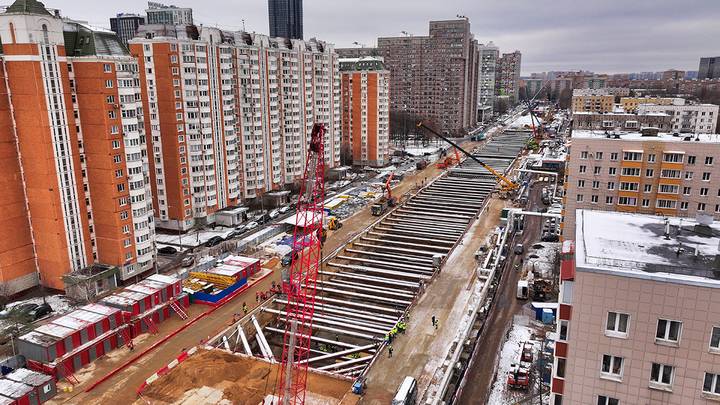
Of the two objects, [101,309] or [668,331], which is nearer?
[668,331]

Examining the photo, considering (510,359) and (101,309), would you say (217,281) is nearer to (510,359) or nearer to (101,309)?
(101,309)

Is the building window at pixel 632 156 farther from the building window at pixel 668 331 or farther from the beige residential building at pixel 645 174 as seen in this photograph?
the building window at pixel 668 331

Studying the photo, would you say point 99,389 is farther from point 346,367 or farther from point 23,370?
point 346,367

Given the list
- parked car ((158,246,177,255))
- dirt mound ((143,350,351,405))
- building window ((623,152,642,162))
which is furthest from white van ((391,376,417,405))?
parked car ((158,246,177,255))

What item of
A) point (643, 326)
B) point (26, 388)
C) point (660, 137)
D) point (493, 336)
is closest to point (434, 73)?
point (660, 137)

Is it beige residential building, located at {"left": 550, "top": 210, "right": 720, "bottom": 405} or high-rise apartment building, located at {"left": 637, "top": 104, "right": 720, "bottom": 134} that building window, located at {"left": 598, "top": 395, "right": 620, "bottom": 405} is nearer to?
beige residential building, located at {"left": 550, "top": 210, "right": 720, "bottom": 405}

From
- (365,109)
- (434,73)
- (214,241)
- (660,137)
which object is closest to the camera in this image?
(660,137)

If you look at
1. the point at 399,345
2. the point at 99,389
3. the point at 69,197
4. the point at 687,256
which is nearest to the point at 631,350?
the point at 687,256
